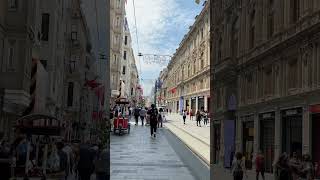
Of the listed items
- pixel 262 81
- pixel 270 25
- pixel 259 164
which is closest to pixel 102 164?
pixel 262 81

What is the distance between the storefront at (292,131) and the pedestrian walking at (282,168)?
15cm

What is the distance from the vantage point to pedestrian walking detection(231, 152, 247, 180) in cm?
1092

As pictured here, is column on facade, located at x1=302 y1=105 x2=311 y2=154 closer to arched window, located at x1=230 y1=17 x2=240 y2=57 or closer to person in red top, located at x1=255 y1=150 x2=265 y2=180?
person in red top, located at x1=255 y1=150 x2=265 y2=180

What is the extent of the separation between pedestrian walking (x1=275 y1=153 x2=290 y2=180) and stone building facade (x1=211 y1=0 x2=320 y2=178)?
125 millimetres

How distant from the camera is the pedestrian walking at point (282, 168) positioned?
419 inches

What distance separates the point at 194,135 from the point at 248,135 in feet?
94.3

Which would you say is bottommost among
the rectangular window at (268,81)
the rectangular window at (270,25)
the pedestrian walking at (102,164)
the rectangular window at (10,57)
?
the pedestrian walking at (102,164)

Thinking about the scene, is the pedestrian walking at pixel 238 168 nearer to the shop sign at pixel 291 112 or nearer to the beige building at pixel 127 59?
the shop sign at pixel 291 112

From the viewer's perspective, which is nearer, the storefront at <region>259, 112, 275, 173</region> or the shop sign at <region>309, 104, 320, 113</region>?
the storefront at <region>259, 112, 275, 173</region>

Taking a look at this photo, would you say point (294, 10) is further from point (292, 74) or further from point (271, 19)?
point (292, 74)

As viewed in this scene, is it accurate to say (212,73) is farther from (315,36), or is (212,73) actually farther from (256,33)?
(315,36)

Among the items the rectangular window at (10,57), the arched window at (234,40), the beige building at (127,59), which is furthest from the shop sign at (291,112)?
the rectangular window at (10,57)

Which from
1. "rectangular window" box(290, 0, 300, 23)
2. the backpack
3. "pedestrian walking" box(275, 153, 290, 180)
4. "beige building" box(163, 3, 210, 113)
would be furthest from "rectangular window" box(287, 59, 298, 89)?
the backpack

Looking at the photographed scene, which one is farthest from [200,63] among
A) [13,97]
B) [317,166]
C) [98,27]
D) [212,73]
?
[13,97]
